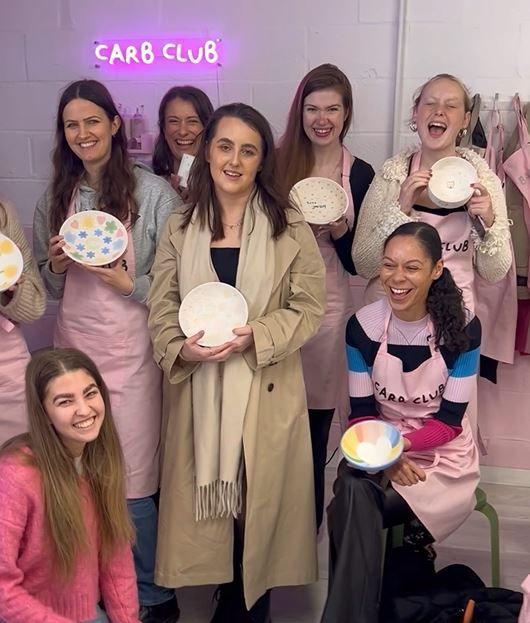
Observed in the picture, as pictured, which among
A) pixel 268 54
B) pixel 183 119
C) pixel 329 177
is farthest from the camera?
pixel 268 54

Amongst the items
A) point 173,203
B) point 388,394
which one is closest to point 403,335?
point 388,394

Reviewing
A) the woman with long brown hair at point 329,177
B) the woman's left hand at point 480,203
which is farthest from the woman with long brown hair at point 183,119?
the woman's left hand at point 480,203

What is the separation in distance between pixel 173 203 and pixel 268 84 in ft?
2.81

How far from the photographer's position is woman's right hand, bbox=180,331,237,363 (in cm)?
185

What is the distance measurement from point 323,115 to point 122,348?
90cm

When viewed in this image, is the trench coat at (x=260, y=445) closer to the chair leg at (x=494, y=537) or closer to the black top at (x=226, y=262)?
the black top at (x=226, y=262)

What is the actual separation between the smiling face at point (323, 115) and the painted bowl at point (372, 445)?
2.86 feet

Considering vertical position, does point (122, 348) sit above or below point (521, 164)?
below

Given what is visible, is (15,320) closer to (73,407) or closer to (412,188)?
(73,407)

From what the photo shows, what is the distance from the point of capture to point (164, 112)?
2490 millimetres

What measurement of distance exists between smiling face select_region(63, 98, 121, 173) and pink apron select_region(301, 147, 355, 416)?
0.73 m

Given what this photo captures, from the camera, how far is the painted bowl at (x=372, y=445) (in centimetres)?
184

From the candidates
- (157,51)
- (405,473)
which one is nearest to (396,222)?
(405,473)

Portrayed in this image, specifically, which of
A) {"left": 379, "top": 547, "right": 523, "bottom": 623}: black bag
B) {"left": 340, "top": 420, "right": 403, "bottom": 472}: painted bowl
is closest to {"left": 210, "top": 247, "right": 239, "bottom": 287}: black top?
{"left": 340, "top": 420, "right": 403, "bottom": 472}: painted bowl
